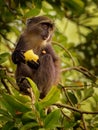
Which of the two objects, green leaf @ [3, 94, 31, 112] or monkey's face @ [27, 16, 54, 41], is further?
monkey's face @ [27, 16, 54, 41]

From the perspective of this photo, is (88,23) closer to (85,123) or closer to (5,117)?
(85,123)

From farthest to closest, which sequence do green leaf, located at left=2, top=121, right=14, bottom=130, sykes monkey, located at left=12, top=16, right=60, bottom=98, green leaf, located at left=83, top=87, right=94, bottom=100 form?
sykes monkey, located at left=12, top=16, right=60, bottom=98 → green leaf, located at left=83, top=87, right=94, bottom=100 → green leaf, located at left=2, top=121, right=14, bottom=130

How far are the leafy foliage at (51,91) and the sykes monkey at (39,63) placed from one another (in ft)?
0.33

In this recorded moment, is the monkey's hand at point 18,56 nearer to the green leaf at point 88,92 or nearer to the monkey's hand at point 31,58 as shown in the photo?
the monkey's hand at point 31,58

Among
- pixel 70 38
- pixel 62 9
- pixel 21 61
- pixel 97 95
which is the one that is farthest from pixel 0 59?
pixel 70 38

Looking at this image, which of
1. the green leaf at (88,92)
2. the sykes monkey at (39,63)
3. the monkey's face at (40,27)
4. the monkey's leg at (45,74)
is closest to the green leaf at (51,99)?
the green leaf at (88,92)

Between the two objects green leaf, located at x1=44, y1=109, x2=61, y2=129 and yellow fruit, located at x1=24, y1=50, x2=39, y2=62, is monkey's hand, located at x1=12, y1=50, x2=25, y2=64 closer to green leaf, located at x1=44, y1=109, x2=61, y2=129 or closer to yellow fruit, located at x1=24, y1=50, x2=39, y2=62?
yellow fruit, located at x1=24, y1=50, x2=39, y2=62

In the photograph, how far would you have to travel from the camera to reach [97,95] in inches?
154

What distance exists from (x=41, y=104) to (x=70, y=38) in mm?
5198

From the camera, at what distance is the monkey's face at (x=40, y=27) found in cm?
454

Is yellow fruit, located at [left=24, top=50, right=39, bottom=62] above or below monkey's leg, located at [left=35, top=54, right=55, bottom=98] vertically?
above

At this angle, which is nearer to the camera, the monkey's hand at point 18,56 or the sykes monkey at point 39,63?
the monkey's hand at point 18,56

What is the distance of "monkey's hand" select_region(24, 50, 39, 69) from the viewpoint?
3.89m

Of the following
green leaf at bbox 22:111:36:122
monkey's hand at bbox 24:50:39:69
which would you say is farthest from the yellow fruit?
green leaf at bbox 22:111:36:122
